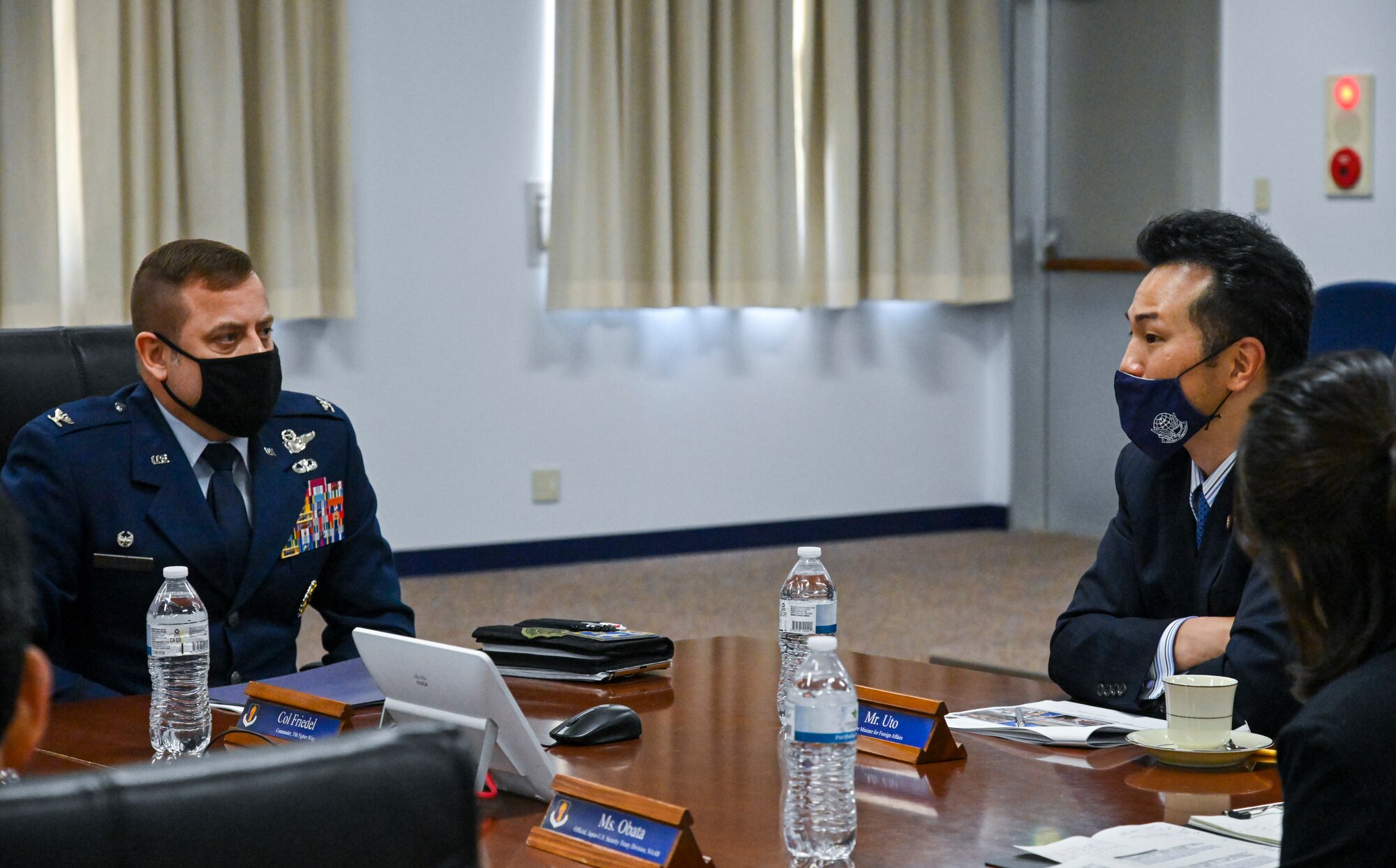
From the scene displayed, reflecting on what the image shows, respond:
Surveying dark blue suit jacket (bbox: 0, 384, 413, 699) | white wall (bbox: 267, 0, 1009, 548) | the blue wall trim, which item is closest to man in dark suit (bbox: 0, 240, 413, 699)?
dark blue suit jacket (bbox: 0, 384, 413, 699)

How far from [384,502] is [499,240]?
3.31 feet

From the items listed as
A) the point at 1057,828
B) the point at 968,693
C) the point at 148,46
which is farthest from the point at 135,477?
the point at 148,46

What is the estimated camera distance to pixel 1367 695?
1.10m

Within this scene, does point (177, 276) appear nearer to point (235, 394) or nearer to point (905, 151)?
point (235, 394)

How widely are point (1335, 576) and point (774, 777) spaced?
64cm

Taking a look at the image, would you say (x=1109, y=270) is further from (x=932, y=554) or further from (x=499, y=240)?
(x=499, y=240)

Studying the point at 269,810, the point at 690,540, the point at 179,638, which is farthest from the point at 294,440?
the point at 690,540

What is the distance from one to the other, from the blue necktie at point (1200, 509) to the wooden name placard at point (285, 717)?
110 cm

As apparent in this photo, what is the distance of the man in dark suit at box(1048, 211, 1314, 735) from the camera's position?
Answer: 205cm

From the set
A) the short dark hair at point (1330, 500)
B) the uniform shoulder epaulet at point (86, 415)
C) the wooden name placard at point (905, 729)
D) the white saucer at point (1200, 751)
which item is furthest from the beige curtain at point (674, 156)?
the short dark hair at point (1330, 500)

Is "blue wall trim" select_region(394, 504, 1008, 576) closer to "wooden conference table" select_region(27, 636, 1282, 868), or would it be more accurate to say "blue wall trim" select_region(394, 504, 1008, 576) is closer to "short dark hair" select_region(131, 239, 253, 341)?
"short dark hair" select_region(131, 239, 253, 341)

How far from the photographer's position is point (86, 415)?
90.4 inches

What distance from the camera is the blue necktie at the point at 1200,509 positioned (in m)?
2.10

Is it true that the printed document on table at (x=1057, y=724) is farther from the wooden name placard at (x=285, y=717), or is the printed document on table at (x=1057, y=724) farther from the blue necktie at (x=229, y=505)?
the blue necktie at (x=229, y=505)
